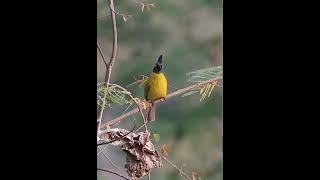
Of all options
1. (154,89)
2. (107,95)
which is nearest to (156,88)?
(154,89)

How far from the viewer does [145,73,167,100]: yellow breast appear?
7.18ft

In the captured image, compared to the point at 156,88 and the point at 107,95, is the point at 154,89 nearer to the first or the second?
the point at 156,88

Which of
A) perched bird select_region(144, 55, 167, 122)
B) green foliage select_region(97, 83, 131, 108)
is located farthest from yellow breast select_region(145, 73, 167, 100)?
green foliage select_region(97, 83, 131, 108)

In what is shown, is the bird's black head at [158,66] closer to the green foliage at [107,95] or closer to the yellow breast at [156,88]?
the yellow breast at [156,88]

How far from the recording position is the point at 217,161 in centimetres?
218

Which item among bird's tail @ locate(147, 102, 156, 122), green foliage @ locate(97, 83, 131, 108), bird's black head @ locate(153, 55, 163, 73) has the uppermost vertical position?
bird's black head @ locate(153, 55, 163, 73)

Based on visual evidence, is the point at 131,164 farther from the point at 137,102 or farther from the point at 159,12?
the point at 159,12

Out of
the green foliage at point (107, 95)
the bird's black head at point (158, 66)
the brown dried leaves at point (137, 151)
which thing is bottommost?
the brown dried leaves at point (137, 151)

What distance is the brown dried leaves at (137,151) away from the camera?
217 centimetres

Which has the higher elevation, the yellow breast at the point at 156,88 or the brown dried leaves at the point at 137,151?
the yellow breast at the point at 156,88

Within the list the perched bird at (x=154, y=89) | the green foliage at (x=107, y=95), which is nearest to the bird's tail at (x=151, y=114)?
the perched bird at (x=154, y=89)

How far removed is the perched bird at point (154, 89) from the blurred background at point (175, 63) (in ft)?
0.06

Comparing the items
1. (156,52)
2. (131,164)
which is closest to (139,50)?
(156,52)

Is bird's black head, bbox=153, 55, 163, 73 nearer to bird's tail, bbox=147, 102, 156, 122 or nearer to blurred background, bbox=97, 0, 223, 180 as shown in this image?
blurred background, bbox=97, 0, 223, 180
